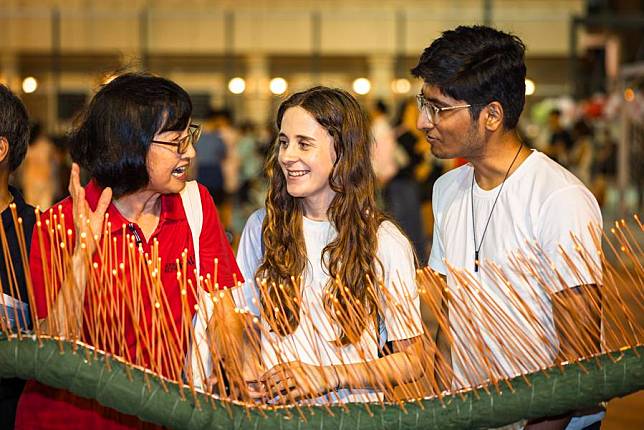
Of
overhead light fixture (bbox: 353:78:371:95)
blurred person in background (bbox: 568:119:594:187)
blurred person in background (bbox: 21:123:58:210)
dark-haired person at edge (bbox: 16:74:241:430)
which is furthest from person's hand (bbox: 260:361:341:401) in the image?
overhead light fixture (bbox: 353:78:371:95)

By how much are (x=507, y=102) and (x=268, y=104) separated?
1632cm

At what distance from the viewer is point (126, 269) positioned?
207 cm

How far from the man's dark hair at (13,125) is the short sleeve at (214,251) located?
43 cm

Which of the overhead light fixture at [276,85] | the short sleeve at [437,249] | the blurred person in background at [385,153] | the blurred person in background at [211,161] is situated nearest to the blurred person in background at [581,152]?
the blurred person in background at [211,161]

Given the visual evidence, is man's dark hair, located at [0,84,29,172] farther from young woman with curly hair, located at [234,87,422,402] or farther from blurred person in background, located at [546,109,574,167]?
blurred person in background, located at [546,109,574,167]

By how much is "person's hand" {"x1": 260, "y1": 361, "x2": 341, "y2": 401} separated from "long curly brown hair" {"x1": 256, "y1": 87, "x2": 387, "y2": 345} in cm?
50

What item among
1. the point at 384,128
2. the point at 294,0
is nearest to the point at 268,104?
the point at 294,0

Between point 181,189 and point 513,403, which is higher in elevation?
point 181,189

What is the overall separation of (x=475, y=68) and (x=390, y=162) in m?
6.79

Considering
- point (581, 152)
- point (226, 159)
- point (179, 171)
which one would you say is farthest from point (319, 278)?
point (581, 152)

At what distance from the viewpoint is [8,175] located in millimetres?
2428

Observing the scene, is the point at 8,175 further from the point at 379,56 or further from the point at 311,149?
the point at 379,56

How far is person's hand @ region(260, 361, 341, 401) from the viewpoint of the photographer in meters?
1.71

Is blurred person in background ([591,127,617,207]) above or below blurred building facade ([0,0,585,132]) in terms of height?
below
